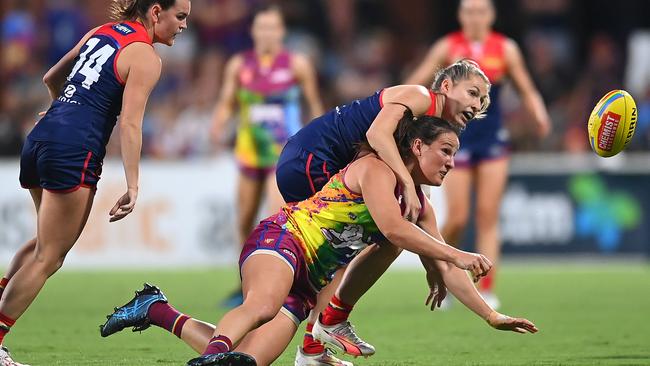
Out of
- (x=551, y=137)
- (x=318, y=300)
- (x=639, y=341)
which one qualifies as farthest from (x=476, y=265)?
(x=551, y=137)

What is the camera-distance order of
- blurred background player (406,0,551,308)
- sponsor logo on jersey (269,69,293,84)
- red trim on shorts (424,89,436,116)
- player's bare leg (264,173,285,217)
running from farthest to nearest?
sponsor logo on jersey (269,69,293,84) → blurred background player (406,0,551,308) → player's bare leg (264,173,285,217) → red trim on shorts (424,89,436,116)

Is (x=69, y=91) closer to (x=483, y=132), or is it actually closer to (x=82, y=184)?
(x=82, y=184)

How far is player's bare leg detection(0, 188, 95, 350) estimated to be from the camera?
585 centimetres

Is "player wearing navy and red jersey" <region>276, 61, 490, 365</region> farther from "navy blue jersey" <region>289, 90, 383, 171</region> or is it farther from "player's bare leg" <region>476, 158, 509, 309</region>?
"player's bare leg" <region>476, 158, 509, 309</region>

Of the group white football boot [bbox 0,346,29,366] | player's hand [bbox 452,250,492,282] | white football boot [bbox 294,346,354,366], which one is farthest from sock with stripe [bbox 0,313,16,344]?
player's hand [bbox 452,250,492,282]

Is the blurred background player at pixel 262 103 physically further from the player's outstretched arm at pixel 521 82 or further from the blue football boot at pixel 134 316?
the blue football boot at pixel 134 316

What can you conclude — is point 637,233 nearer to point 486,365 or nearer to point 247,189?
point 247,189

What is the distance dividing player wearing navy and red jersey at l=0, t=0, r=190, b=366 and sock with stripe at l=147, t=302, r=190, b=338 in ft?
1.64

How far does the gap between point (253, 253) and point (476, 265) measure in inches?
42.0

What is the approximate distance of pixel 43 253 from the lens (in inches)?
230

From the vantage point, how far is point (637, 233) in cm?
1355

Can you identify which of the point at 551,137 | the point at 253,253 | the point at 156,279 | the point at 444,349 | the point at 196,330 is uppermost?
the point at 253,253

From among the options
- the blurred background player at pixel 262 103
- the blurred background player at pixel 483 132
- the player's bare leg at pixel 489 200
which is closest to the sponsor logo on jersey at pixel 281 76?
the blurred background player at pixel 262 103

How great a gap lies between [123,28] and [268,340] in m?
1.80
